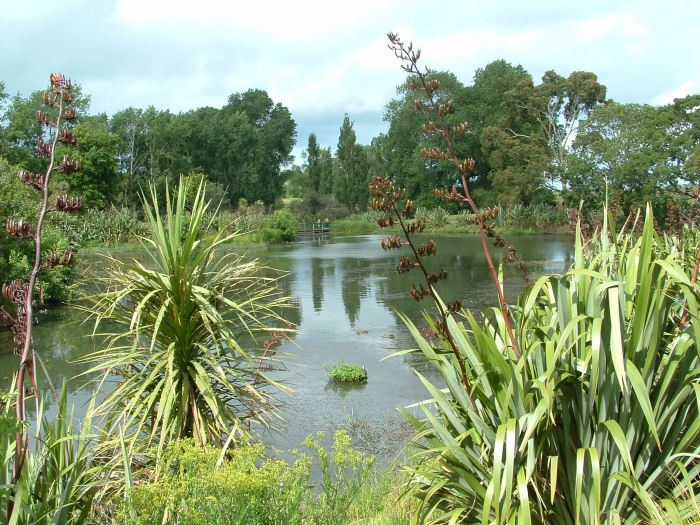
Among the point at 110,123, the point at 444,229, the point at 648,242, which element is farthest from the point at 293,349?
the point at 110,123

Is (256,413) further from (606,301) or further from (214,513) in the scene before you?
(606,301)

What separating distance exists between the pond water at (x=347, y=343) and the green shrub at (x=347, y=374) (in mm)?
121

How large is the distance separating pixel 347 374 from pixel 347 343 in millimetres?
2166

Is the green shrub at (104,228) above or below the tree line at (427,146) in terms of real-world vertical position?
below

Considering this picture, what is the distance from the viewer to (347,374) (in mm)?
7297

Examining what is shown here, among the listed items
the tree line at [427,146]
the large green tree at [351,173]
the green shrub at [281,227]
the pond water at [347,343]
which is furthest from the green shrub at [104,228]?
the large green tree at [351,173]

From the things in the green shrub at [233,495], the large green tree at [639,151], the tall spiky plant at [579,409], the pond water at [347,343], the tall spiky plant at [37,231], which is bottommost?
the pond water at [347,343]

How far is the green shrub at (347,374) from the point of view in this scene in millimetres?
7293

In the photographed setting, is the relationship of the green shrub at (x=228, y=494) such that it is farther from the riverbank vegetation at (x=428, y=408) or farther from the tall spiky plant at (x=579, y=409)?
the tall spiky plant at (x=579, y=409)

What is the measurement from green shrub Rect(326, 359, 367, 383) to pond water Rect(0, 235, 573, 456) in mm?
121

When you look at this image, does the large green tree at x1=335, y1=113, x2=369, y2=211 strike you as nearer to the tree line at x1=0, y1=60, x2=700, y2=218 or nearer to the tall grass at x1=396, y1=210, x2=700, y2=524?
the tree line at x1=0, y1=60, x2=700, y2=218

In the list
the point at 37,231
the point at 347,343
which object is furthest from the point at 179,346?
the point at 347,343

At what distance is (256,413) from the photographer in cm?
421

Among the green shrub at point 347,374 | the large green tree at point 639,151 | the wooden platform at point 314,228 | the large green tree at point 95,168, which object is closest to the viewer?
the green shrub at point 347,374
